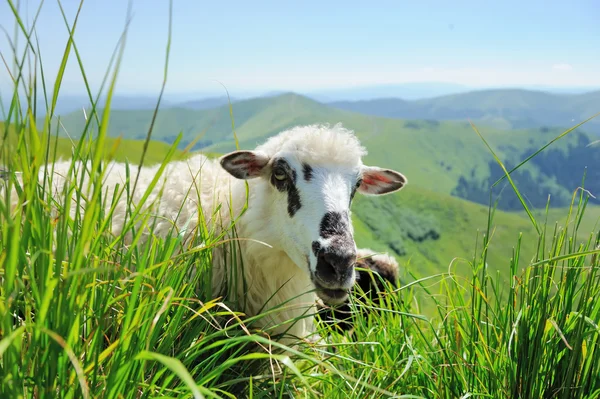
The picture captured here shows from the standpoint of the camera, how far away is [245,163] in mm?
4445

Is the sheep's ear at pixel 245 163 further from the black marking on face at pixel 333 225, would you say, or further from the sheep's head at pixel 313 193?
the black marking on face at pixel 333 225

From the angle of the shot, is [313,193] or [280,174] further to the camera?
[280,174]

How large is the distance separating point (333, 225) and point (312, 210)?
29 cm

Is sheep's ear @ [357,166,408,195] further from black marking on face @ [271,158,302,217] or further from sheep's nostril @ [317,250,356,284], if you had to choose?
sheep's nostril @ [317,250,356,284]

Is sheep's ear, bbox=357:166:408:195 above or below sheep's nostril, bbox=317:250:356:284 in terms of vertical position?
above

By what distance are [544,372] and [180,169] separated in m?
4.11

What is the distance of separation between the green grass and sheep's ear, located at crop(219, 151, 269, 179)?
4.67ft

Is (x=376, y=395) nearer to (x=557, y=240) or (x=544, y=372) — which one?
(x=544, y=372)

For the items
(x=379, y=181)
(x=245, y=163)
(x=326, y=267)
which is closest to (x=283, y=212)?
(x=245, y=163)

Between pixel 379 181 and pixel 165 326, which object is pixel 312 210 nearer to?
pixel 379 181

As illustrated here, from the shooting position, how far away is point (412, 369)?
2836 mm

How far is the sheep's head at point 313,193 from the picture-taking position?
3504 millimetres

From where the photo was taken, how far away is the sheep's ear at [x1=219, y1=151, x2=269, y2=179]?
431 centimetres

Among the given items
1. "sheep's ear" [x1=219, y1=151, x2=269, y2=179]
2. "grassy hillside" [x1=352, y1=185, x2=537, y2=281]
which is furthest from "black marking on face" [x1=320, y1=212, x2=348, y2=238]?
"grassy hillside" [x1=352, y1=185, x2=537, y2=281]
